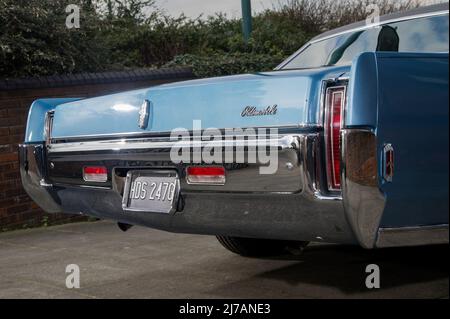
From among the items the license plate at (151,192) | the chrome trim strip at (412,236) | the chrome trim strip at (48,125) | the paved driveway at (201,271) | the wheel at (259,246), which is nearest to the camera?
the chrome trim strip at (412,236)

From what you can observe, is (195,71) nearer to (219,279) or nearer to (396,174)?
(219,279)

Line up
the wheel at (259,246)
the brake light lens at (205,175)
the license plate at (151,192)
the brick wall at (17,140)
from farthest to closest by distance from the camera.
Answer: the brick wall at (17,140), the wheel at (259,246), the license plate at (151,192), the brake light lens at (205,175)

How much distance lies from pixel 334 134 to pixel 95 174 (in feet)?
5.25

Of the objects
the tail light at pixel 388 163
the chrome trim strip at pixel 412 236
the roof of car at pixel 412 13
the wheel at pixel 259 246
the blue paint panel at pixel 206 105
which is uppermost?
the roof of car at pixel 412 13

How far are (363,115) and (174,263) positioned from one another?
97.1 inches

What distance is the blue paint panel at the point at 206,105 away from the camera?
3709mm

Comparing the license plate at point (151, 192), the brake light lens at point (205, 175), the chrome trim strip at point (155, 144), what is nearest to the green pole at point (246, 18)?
the chrome trim strip at point (155, 144)

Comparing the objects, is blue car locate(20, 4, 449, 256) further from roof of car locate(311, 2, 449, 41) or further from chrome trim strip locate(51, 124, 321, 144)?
roof of car locate(311, 2, 449, 41)

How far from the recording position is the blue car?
346 centimetres

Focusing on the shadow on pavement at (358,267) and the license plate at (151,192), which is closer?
the license plate at (151,192)

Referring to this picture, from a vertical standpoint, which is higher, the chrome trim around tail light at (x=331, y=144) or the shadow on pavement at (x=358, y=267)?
the chrome trim around tail light at (x=331, y=144)

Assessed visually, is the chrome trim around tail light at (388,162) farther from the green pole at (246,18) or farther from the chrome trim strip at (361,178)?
the green pole at (246,18)

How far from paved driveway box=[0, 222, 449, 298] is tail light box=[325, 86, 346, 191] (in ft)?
3.52

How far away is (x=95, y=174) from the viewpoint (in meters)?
4.58
